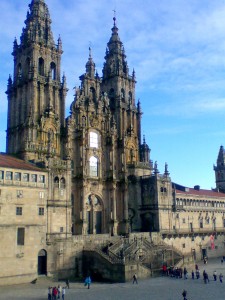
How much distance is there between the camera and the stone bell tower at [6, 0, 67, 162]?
70.3m

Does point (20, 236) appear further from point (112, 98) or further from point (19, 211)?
point (112, 98)

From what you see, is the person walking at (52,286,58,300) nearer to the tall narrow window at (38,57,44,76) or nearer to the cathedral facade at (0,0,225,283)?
the cathedral facade at (0,0,225,283)

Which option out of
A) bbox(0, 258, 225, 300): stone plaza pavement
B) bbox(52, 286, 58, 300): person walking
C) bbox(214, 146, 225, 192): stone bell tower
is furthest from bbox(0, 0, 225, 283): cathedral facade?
bbox(214, 146, 225, 192): stone bell tower

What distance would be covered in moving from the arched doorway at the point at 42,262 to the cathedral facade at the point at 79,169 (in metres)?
0.21

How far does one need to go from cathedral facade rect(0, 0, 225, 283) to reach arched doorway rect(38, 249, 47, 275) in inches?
8.2

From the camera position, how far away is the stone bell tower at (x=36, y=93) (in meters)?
70.3

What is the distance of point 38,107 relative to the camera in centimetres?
7394

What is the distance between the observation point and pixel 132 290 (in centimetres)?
5006

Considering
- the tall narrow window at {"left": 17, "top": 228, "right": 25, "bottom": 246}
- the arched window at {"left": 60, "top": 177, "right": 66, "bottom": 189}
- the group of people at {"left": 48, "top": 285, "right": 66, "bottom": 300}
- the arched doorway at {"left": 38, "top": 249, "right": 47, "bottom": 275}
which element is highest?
the arched window at {"left": 60, "top": 177, "right": 66, "bottom": 189}

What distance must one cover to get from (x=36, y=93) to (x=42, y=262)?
33.0m

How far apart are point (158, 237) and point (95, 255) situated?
2077 centimetres

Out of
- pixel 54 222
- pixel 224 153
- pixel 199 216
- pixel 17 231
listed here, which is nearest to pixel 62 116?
pixel 54 222

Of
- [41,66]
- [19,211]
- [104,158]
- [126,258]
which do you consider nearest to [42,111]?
[41,66]

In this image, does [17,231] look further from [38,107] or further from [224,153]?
[224,153]
